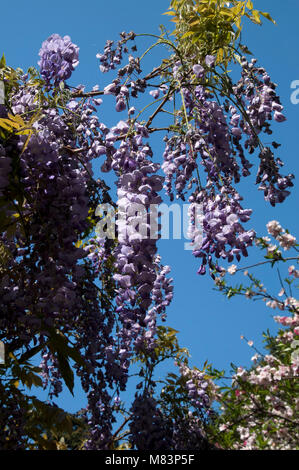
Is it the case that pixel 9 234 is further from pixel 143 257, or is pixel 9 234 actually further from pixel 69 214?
pixel 143 257

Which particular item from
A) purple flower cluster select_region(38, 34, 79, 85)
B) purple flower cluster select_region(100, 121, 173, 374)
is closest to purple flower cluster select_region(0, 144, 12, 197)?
purple flower cluster select_region(100, 121, 173, 374)

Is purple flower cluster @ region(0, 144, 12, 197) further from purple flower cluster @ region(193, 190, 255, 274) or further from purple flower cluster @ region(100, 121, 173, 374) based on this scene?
purple flower cluster @ region(193, 190, 255, 274)

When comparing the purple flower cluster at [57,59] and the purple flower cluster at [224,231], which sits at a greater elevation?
the purple flower cluster at [57,59]

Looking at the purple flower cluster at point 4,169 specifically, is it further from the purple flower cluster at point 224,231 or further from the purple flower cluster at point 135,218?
the purple flower cluster at point 224,231

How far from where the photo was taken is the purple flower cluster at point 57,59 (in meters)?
2.42

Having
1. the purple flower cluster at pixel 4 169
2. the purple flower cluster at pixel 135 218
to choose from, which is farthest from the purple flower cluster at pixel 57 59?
the purple flower cluster at pixel 4 169

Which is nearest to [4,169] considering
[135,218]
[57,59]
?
[135,218]

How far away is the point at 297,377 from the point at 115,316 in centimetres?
163

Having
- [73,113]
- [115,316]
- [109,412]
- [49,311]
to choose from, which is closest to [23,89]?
[73,113]

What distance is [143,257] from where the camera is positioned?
1809 millimetres

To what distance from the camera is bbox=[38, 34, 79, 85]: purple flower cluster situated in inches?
95.3

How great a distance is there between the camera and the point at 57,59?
95.3 inches

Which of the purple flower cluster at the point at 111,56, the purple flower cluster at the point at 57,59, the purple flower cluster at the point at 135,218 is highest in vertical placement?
the purple flower cluster at the point at 111,56

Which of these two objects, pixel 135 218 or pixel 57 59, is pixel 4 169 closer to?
pixel 135 218
